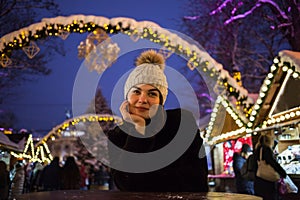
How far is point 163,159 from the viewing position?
8.32ft

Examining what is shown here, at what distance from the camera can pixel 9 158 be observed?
14.0 m

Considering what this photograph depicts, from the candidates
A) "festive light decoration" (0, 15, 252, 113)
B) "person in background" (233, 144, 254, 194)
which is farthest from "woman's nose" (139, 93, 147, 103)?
"person in background" (233, 144, 254, 194)

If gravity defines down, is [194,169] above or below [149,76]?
below

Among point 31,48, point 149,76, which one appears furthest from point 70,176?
point 149,76

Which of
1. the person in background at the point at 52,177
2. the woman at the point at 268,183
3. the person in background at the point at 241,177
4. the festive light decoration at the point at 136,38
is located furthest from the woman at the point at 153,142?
the person in background at the point at 52,177

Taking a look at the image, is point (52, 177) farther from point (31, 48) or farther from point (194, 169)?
point (194, 169)

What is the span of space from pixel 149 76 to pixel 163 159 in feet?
2.20

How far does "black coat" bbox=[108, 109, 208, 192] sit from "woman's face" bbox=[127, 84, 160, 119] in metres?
0.08

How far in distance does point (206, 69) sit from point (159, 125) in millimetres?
6835

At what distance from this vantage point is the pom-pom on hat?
2797 millimetres

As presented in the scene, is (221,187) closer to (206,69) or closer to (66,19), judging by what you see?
(206,69)

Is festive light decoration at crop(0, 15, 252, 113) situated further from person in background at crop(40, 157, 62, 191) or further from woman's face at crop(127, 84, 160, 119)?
woman's face at crop(127, 84, 160, 119)

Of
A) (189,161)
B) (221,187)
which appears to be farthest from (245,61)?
(189,161)

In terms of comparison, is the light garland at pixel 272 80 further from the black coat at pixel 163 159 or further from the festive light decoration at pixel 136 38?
the black coat at pixel 163 159
